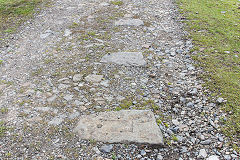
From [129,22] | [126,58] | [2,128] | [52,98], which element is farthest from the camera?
[129,22]

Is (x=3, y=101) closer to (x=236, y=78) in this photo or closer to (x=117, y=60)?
(x=117, y=60)

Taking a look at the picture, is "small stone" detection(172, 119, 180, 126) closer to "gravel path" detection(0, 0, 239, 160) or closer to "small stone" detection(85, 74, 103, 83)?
"gravel path" detection(0, 0, 239, 160)

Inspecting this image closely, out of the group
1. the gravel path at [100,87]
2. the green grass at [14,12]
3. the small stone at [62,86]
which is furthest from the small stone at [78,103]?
the green grass at [14,12]

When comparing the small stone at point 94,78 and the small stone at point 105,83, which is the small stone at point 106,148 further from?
the small stone at point 94,78

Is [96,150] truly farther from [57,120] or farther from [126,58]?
[126,58]

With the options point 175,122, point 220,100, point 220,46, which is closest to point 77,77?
point 175,122

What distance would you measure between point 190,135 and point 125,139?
1.14m

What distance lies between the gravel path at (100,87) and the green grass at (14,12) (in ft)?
1.88

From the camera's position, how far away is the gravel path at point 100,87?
3613 millimetres

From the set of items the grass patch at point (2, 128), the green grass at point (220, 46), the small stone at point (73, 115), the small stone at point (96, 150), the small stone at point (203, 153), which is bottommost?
the small stone at point (203, 153)

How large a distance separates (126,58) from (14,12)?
5855 millimetres

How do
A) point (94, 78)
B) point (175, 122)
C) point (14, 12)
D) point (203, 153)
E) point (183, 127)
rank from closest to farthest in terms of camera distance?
point (203, 153) → point (183, 127) → point (175, 122) → point (94, 78) → point (14, 12)

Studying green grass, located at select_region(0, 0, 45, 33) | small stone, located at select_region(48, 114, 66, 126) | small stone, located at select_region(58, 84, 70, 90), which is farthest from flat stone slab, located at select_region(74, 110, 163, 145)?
green grass, located at select_region(0, 0, 45, 33)

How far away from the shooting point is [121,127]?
3.94 metres
